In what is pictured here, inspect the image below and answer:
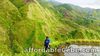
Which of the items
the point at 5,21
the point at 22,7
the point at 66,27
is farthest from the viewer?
the point at 66,27

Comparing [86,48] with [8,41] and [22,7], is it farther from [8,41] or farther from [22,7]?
[22,7]

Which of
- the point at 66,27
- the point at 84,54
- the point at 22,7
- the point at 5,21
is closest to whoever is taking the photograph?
the point at 84,54

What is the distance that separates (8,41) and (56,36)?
2018 centimetres

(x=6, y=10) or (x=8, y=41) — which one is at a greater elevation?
(x=6, y=10)

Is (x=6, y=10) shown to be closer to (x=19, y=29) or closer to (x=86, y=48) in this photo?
(x=19, y=29)

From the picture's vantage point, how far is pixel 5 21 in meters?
107

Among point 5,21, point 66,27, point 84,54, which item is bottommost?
point 66,27

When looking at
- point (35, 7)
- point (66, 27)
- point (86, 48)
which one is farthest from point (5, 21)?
point (86, 48)

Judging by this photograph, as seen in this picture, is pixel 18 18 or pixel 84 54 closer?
pixel 84 54

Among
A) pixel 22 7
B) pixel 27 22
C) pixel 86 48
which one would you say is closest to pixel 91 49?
pixel 86 48

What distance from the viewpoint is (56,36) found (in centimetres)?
11169

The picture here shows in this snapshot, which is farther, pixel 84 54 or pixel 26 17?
pixel 26 17

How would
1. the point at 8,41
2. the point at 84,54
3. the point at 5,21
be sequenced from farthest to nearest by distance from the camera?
the point at 5,21 < the point at 8,41 < the point at 84,54

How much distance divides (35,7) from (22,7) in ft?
16.9
